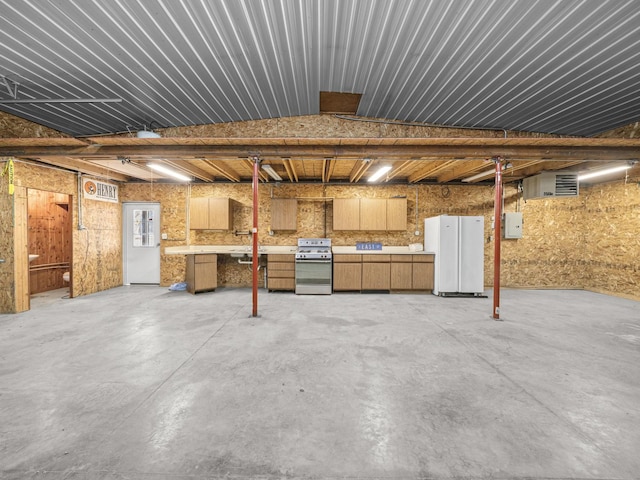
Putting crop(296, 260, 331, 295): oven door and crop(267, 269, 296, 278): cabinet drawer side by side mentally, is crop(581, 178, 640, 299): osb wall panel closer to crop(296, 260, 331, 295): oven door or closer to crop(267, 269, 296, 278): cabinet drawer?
crop(296, 260, 331, 295): oven door

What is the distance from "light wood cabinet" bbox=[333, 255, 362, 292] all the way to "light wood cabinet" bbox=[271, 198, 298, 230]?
1509 mm

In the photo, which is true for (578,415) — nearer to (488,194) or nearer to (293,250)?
(293,250)

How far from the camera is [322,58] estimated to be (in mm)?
3133

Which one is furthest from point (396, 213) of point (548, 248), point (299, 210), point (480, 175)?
point (548, 248)

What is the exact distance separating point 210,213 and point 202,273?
151 centimetres

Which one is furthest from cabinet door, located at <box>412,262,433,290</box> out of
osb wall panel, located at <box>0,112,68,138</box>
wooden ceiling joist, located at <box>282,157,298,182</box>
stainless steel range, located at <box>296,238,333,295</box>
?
osb wall panel, located at <box>0,112,68,138</box>

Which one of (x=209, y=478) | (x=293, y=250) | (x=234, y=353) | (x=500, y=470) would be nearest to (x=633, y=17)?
(x=500, y=470)

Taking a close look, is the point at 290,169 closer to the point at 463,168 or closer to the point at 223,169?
the point at 223,169

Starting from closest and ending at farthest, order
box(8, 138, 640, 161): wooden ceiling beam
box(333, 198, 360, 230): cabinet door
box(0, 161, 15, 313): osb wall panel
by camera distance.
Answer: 1. box(8, 138, 640, 161): wooden ceiling beam
2. box(0, 161, 15, 313): osb wall panel
3. box(333, 198, 360, 230): cabinet door

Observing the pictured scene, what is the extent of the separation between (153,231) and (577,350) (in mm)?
8615

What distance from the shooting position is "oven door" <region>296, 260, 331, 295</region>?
602 cm

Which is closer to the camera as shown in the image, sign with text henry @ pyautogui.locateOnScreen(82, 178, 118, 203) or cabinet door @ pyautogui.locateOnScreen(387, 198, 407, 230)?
sign with text henry @ pyautogui.locateOnScreen(82, 178, 118, 203)

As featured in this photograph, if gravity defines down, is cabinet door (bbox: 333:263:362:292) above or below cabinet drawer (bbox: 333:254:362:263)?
below

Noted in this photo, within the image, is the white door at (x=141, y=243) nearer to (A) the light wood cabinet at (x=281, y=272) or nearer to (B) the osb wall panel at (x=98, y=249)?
(B) the osb wall panel at (x=98, y=249)
